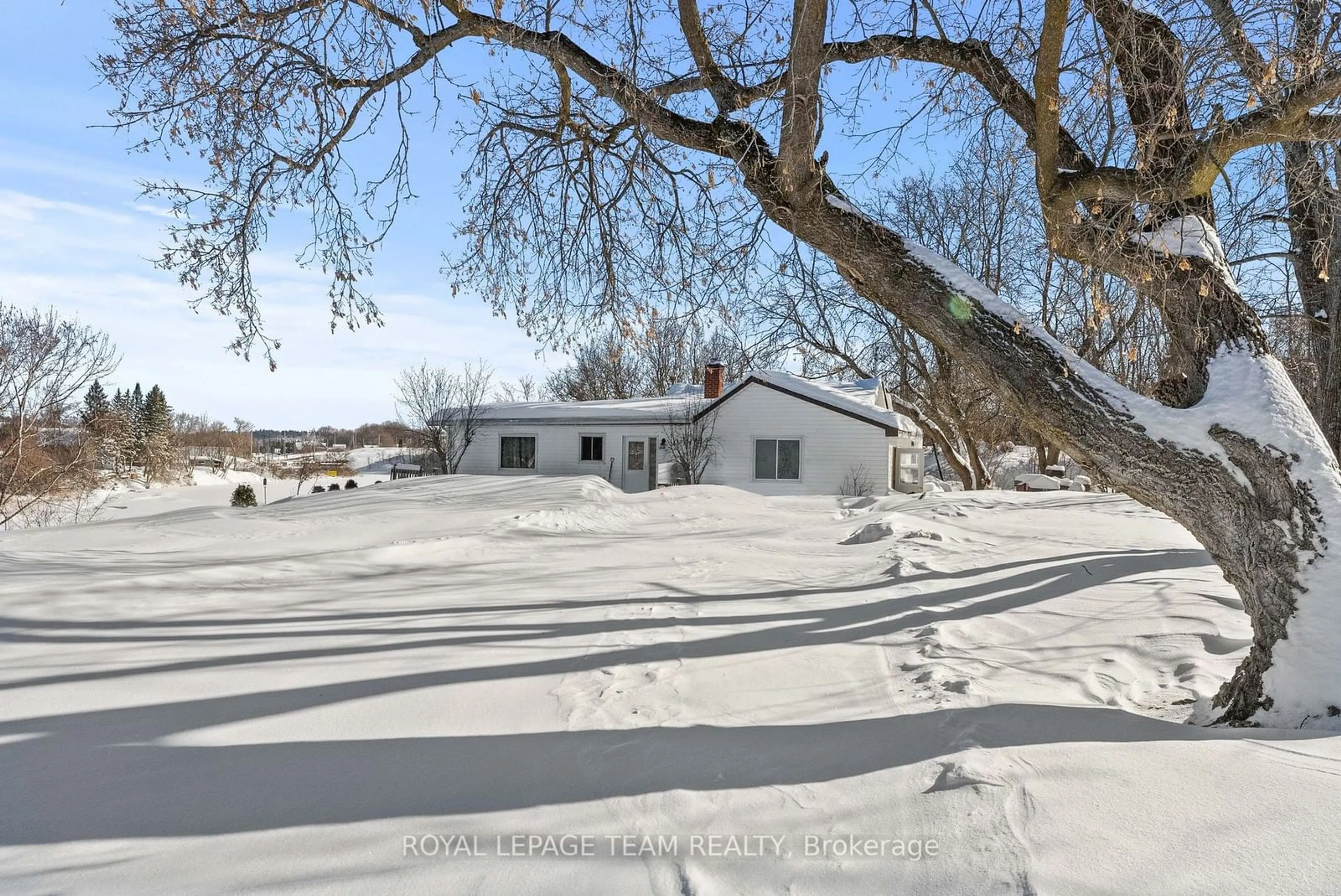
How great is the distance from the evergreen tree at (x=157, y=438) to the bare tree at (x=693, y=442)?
30807mm

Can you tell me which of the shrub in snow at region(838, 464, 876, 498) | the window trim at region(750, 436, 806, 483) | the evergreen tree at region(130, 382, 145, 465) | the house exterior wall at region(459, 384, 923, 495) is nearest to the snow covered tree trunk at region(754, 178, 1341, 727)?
the house exterior wall at region(459, 384, 923, 495)

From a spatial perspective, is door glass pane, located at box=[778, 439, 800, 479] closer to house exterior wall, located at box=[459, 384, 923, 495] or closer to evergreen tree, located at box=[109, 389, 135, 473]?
house exterior wall, located at box=[459, 384, 923, 495]

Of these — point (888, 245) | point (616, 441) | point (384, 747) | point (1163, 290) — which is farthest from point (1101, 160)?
point (616, 441)

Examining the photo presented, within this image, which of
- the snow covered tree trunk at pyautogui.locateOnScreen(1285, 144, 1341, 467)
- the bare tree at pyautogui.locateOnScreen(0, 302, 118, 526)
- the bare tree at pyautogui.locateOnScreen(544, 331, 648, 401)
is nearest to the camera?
the snow covered tree trunk at pyautogui.locateOnScreen(1285, 144, 1341, 467)

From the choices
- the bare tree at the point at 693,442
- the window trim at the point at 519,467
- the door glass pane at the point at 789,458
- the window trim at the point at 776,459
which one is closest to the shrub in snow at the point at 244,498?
the window trim at the point at 519,467

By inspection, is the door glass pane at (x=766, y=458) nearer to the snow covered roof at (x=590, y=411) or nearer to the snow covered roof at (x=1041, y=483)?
the snow covered roof at (x=590, y=411)

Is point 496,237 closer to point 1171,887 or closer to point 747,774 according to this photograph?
point 747,774

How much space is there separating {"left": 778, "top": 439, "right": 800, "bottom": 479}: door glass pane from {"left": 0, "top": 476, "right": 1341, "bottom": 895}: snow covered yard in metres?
14.7

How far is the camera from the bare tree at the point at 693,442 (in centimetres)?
2270

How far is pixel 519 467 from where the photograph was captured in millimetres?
25953

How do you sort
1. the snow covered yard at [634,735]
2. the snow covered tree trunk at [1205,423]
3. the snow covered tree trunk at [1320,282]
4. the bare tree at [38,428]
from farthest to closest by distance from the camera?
1. the bare tree at [38,428]
2. the snow covered tree trunk at [1320,282]
3. the snow covered tree trunk at [1205,423]
4. the snow covered yard at [634,735]

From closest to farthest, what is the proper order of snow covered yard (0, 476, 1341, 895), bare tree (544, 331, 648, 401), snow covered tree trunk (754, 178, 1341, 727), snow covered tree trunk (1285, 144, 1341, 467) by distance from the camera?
snow covered yard (0, 476, 1341, 895) → snow covered tree trunk (754, 178, 1341, 727) → snow covered tree trunk (1285, 144, 1341, 467) → bare tree (544, 331, 648, 401)

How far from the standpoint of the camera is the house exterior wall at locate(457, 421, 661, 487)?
80.3 feet

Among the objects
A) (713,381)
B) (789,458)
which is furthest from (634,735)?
(713,381)
